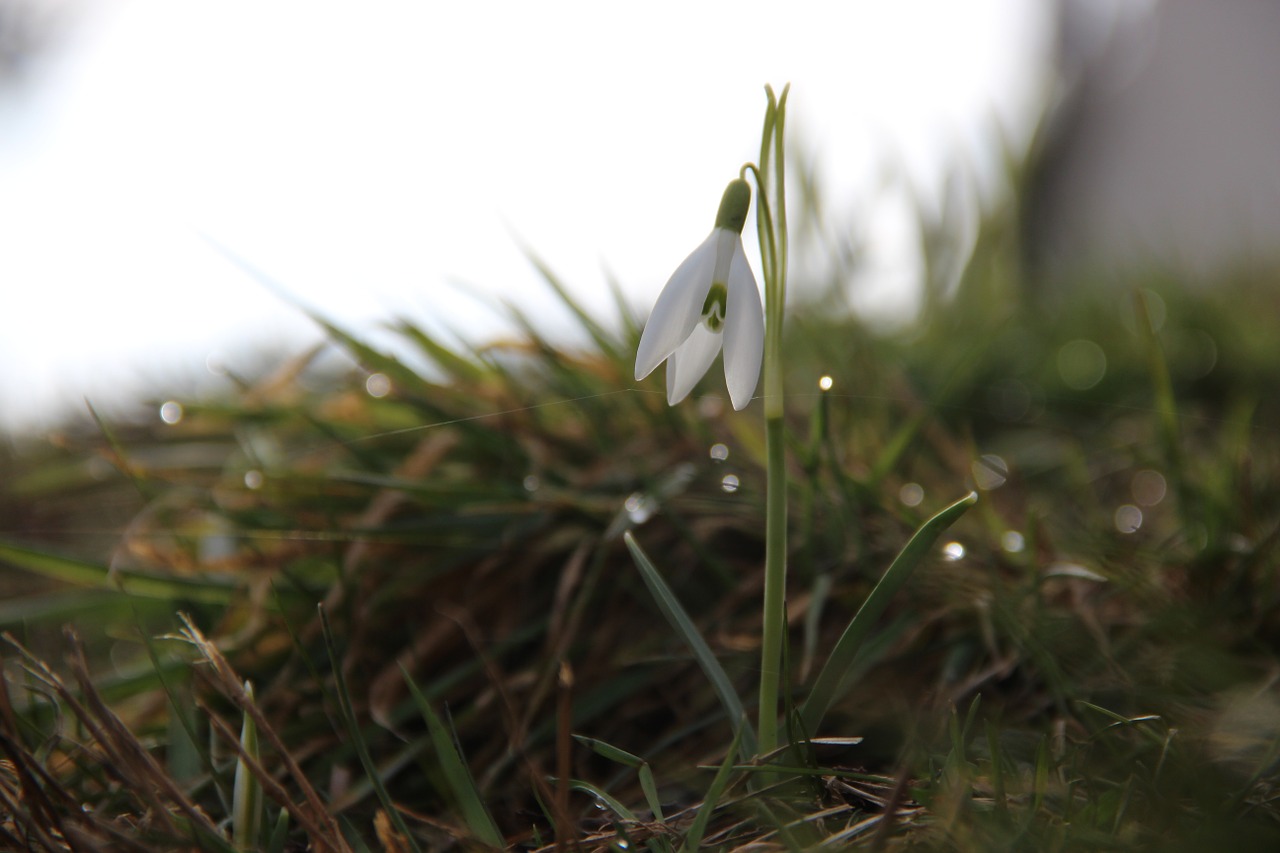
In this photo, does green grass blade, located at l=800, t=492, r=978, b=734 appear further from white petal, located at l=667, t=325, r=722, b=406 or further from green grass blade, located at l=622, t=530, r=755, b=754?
white petal, located at l=667, t=325, r=722, b=406

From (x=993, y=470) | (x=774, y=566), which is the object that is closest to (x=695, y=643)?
(x=774, y=566)

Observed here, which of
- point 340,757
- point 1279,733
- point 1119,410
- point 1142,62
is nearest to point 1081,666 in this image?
point 1279,733

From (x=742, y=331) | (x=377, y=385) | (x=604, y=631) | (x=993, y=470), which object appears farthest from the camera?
(x=993, y=470)

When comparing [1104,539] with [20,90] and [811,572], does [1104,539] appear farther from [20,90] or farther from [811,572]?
[20,90]

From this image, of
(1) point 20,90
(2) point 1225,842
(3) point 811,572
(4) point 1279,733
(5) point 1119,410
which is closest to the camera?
(2) point 1225,842

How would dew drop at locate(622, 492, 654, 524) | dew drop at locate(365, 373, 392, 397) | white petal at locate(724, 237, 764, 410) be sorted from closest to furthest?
white petal at locate(724, 237, 764, 410) < dew drop at locate(622, 492, 654, 524) < dew drop at locate(365, 373, 392, 397)

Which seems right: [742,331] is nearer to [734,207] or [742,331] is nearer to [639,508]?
[734,207]

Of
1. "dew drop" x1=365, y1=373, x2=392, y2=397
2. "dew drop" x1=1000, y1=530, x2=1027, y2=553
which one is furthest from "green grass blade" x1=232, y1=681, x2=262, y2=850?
"dew drop" x1=1000, y1=530, x2=1027, y2=553
